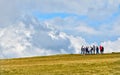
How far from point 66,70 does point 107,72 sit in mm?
6155

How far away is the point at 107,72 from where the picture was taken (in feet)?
179

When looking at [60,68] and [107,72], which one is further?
[60,68]

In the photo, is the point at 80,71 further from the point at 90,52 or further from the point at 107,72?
the point at 90,52

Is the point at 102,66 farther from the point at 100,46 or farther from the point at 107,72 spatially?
the point at 100,46

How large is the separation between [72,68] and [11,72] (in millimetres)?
8725

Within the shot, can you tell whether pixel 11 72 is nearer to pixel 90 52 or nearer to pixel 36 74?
pixel 36 74

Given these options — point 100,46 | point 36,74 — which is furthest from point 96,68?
point 100,46

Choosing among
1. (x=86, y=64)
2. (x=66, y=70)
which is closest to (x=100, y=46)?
(x=86, y=64)

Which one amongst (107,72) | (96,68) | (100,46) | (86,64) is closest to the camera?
(107,72)

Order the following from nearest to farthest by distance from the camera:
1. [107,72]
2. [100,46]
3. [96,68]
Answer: [107,72], [96,68], [100,46]

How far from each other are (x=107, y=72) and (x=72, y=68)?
6.49 m

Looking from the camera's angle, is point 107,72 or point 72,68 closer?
Result: point 107,72

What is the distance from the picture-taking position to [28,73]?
184ft

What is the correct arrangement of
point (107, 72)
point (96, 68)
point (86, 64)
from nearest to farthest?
point (107, 72)
point (96, 68)
point (86, 64)
